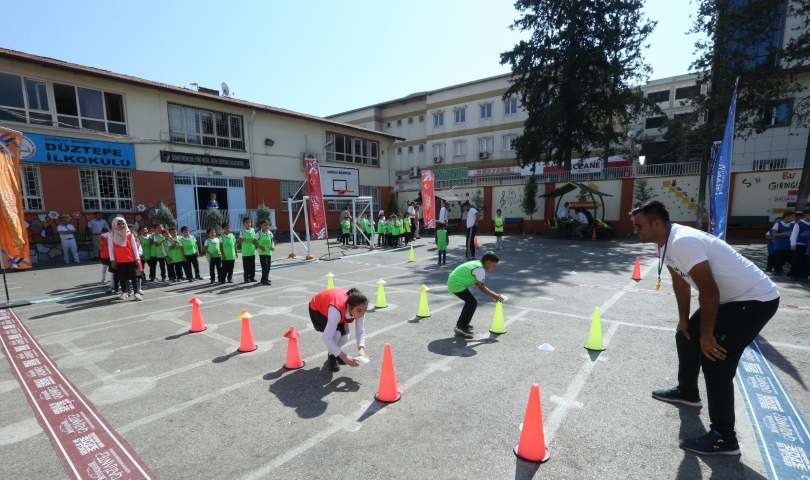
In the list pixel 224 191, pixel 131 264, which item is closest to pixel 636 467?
pixel 131 264

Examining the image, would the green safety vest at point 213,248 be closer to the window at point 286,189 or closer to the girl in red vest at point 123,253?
the girl in red vest at point 123,253

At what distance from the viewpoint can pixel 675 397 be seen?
145 inches

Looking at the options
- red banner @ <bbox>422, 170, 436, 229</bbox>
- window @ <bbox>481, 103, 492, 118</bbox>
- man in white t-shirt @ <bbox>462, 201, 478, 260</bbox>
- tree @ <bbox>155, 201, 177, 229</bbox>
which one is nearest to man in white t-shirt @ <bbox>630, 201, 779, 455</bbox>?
man in white t-shirt @ <bbox>462, 201, 478, 260</bbox>

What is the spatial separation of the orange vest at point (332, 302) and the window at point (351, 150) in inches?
893

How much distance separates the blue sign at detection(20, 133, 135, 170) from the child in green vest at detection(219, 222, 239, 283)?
404 inches

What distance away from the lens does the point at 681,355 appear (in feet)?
11.6

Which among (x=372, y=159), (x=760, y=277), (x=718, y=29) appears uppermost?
(x=718, y=29)

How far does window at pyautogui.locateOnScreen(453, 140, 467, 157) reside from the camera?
36.5 meters

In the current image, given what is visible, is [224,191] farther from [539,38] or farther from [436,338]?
[539,38]

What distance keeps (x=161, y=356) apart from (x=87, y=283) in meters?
7.96

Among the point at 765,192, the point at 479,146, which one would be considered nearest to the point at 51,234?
the point at 479,146

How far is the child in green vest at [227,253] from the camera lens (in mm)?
9945

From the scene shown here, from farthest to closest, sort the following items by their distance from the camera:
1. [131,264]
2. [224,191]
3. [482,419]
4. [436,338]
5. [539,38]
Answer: [539,38], [224,191], [131,264], [436,338], [482,419]

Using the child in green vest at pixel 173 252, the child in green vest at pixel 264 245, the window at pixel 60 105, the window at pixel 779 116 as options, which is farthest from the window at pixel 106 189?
the window at pixel 779 116
